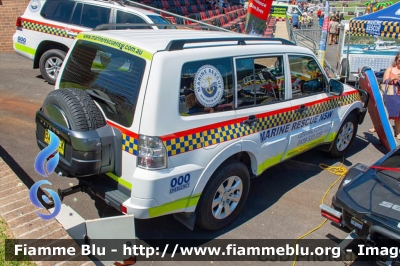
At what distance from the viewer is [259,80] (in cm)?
419

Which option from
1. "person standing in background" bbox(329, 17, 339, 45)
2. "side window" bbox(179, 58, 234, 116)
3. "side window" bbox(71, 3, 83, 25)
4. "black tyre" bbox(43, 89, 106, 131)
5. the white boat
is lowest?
"black tyre" bbox(43, 89, 106, 131)

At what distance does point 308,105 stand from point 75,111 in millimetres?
2960

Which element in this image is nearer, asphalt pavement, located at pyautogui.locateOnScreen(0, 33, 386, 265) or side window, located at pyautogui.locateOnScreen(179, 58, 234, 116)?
side window, located at pyautogui.locateOnScreen(179, 58, 234, 116)

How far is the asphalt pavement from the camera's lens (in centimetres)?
404

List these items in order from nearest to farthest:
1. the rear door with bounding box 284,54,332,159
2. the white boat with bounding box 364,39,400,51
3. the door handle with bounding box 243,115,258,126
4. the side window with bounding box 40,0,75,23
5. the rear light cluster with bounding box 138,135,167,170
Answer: the rear light cluster with bounding box 138,135,167,170
the door handle with bounding box 243,115,258,126
the rear door with bounding box 284,54,332,159
the side window with bounding box 40,0,75,23
the white boat with bounding box 364,39,400,51

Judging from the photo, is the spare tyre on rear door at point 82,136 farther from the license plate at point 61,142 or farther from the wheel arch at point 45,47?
the wheel arch at point 45,47

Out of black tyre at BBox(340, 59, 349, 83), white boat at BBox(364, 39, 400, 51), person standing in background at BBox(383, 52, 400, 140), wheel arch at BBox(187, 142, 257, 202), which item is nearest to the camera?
wheel arch at BBox(187, 142, 257, 202)

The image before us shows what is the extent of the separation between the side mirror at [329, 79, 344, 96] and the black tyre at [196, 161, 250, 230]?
6.87ft

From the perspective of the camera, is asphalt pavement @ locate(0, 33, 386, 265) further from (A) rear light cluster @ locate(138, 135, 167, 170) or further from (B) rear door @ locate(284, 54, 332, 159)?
(A) rear light cluster @ locate(138, 135, 167, 170)

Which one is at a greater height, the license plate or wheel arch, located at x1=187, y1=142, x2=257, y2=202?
the license plate

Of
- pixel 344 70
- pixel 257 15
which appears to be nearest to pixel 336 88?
pixel 257 15

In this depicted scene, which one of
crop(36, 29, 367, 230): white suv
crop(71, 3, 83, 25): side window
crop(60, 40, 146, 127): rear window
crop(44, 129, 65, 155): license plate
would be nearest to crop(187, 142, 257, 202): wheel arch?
crop(36, 29, 367, 230): white suv

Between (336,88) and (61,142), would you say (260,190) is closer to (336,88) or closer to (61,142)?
(336,88)

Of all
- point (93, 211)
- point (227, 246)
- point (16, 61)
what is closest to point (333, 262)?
point (227, 246)
